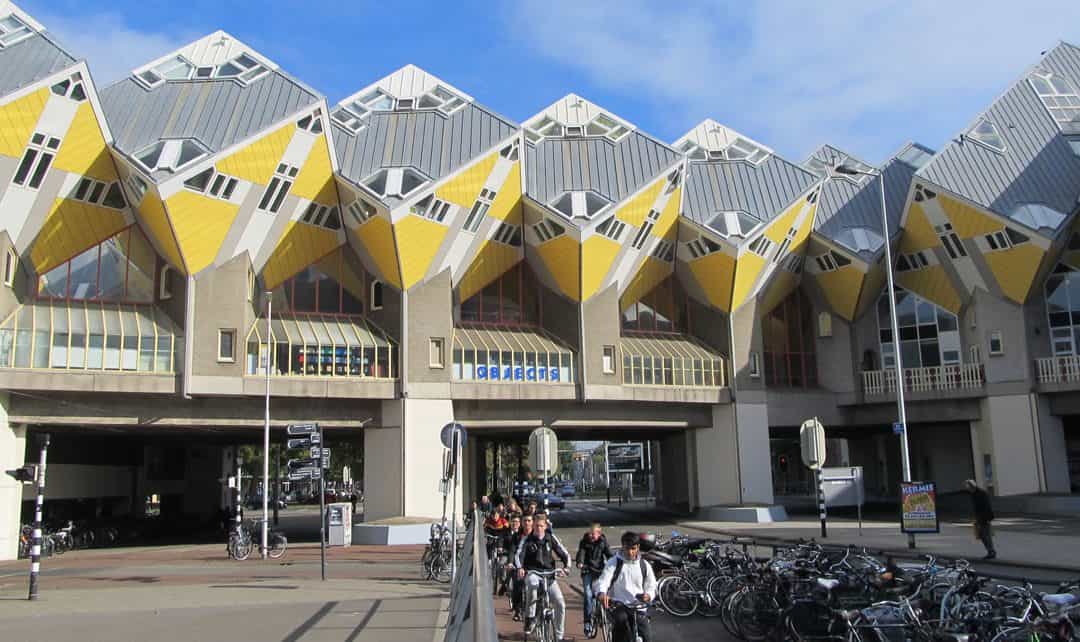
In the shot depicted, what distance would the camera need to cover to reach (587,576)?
12.0 metres

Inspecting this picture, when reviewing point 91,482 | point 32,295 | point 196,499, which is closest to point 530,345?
point 32,295

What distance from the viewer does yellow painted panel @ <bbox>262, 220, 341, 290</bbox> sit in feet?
106

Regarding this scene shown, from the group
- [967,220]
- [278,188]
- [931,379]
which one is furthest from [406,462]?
[967,220]

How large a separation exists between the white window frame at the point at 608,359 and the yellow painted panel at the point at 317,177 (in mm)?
12114

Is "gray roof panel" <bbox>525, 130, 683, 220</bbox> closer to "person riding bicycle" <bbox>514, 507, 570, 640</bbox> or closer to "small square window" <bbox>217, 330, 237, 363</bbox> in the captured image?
"small square window" <bbox>217, 330, 237, 363</bbox>

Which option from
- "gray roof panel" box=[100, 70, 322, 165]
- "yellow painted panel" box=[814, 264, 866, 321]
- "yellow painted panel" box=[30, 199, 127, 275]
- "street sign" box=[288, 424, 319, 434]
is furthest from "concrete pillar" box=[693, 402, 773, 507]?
"yellow painted panel" box=[30, 199, 127, 275]

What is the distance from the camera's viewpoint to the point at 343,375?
31.6 metres

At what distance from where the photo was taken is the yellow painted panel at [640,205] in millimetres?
34625

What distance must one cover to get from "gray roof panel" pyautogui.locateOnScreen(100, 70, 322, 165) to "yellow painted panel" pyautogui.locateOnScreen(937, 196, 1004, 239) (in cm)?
2507

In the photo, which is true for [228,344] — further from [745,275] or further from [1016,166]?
[1016,166]

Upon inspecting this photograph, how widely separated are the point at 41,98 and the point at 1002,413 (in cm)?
3653

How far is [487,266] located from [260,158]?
9.96 meters

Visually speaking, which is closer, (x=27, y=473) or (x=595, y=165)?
(x=27, y=473)

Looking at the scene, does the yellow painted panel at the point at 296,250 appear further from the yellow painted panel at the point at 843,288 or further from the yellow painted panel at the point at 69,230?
the yellow painted panel at the point at 843,288
